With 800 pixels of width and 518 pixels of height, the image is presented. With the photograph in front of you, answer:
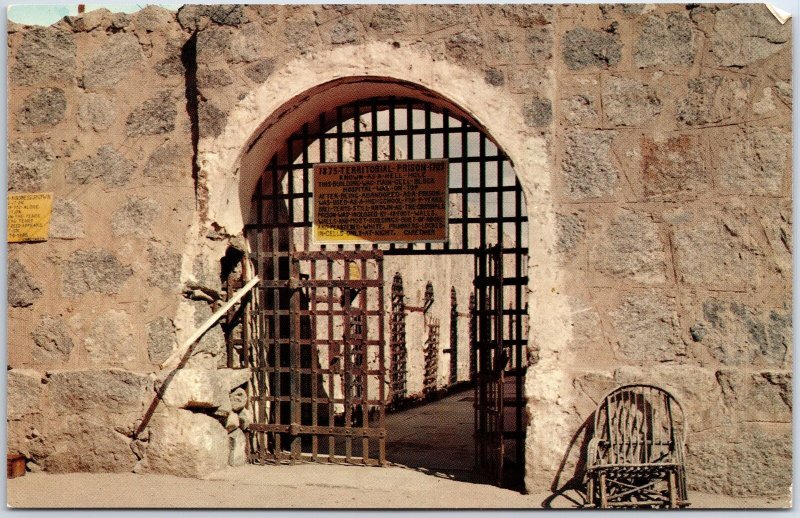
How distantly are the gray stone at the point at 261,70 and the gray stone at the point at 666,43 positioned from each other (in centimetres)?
189

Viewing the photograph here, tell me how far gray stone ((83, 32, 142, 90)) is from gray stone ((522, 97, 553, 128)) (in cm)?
222

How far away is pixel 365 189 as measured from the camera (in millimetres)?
5316

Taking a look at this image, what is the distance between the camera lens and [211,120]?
16.3ft

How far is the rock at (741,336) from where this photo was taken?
4.30 metres

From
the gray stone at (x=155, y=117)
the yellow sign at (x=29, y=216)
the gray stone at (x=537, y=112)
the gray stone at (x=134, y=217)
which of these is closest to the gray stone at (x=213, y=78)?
the gray stone at (x=155, y=117)

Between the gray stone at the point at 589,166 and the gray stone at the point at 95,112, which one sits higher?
the gray stone at the point at 95,112

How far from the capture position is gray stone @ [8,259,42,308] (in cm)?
522

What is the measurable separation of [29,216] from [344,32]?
6.92 ft

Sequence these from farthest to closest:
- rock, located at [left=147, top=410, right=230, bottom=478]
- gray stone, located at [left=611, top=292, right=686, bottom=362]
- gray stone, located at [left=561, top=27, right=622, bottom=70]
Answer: rock, located at [left=147, top=410, right=230, bottom=478] → gray stone, located at [left=561, top=27, right=622, bottom=70] → gray stone, located at [left=611, top=292, right=686, bottom=362]

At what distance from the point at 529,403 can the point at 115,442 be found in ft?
7.45

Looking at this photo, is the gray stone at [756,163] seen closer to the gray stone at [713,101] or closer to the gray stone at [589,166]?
the gray stone at [713,101]

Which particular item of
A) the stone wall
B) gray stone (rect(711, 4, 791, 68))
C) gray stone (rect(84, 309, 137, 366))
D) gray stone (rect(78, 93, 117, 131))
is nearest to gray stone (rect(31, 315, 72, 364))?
the stone wall

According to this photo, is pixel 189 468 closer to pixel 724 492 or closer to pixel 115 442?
pixel 115 442

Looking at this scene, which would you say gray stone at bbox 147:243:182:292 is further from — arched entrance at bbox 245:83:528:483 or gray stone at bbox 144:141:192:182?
arched entrance at bbox 245:83:528:483
